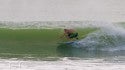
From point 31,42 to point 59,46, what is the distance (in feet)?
1.52

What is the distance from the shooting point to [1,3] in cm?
771

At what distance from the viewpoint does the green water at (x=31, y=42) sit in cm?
549

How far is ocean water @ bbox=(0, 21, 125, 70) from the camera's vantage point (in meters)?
4.44

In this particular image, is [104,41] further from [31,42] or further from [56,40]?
[31,42]

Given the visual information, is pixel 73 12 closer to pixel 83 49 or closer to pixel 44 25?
pixel 44 25

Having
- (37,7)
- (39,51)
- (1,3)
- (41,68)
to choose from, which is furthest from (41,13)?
(41,68)

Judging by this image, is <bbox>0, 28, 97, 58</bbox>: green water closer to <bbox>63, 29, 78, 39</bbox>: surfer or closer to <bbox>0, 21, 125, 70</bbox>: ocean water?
<bbox>0, 21, 125, 70</bbox>: ocean water

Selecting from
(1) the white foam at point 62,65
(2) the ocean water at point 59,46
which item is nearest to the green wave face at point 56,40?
(2) the ocean water at point 59,46

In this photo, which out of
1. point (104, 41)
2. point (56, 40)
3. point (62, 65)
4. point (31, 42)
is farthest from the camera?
point (56, 40)

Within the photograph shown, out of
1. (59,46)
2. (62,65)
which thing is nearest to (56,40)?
A: (59,46)

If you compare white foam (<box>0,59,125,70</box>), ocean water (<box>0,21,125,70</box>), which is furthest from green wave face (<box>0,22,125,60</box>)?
white foam (<box>0,59,125,70</box>)

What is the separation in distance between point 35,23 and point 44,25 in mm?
167

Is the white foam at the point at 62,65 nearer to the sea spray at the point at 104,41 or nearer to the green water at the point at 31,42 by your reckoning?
the green water at the point at 31,42

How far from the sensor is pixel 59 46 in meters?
5.96
